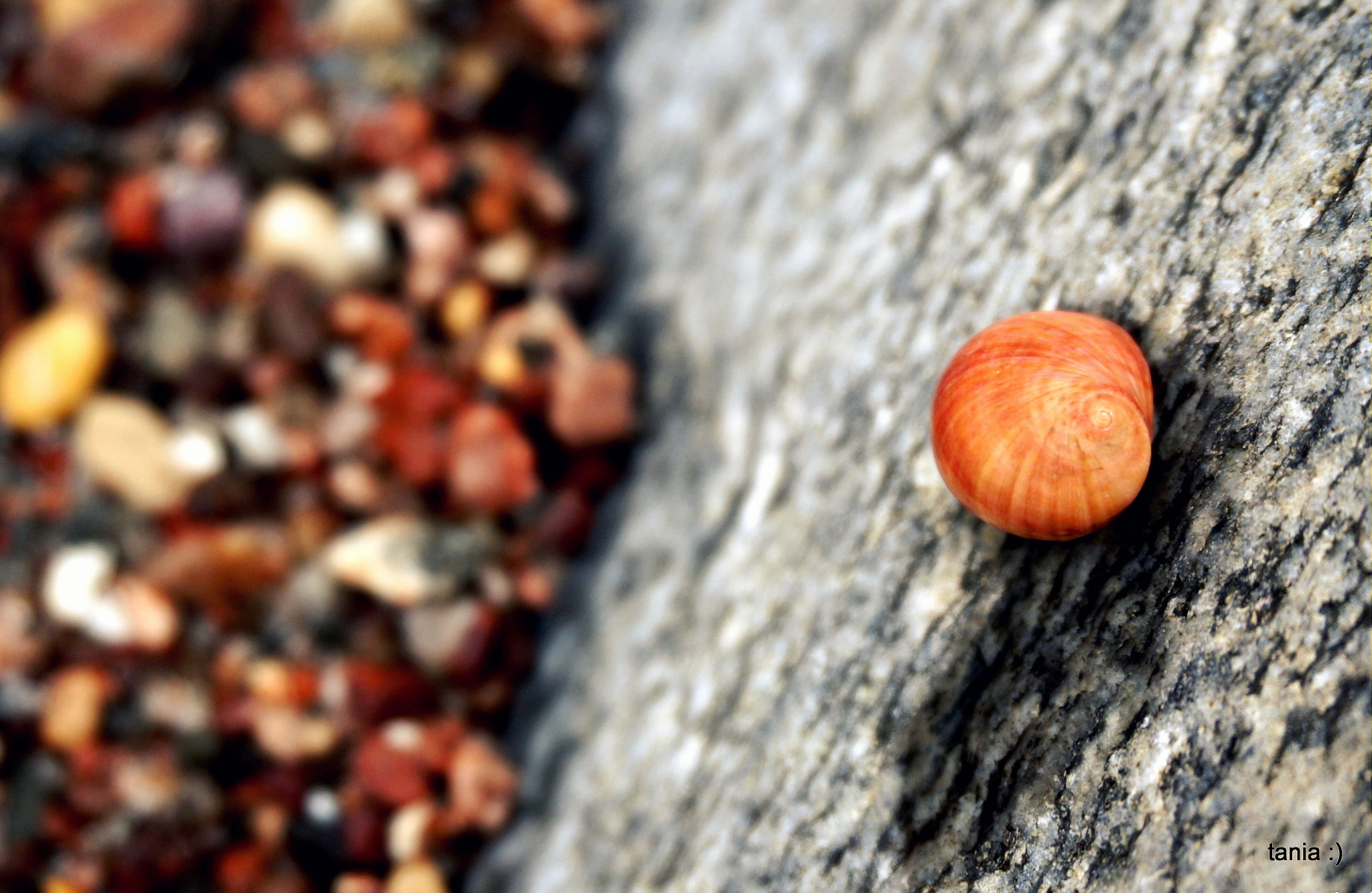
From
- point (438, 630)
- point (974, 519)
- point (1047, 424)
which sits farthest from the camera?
point (438, 630)

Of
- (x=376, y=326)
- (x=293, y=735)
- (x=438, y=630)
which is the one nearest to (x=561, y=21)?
(x=376, y=326)

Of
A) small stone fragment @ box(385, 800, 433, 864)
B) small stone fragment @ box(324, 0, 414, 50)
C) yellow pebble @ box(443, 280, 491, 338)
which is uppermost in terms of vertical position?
small stone fragment @ box(324, 0, 414, 50)

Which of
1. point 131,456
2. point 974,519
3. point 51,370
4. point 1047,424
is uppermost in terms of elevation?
point 51,370

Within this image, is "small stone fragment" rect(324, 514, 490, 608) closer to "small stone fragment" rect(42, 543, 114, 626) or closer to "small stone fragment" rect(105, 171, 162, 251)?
"small stone fragment" rect(42, 543, 114, 626)

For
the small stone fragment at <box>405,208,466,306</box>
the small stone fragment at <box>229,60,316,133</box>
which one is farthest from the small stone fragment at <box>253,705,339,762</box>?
the small stone fragment at <box>229,60,316,133</box>

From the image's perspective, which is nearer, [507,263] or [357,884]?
[357,884]

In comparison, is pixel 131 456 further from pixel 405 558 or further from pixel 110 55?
pixel 110 55

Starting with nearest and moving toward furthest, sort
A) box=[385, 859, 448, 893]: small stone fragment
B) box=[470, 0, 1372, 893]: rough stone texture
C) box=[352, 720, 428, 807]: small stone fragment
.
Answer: box=[470, 0, 1372, 893]: rough stone texture < box=[385, 859, 448, 893]: small stone fragment < box=[352, 720, 428, 807]: small stone fragment
